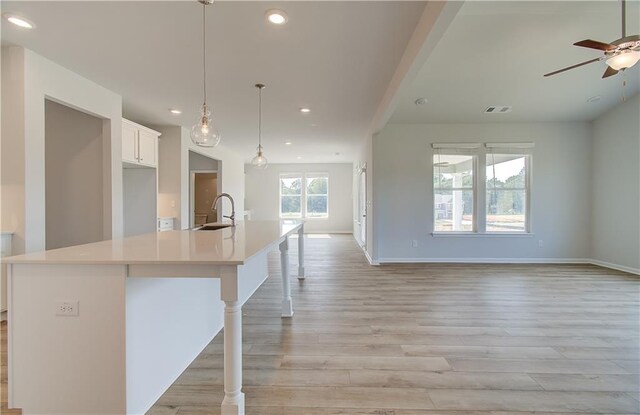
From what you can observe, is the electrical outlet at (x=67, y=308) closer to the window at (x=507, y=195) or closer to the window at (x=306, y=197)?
the window at (x=507, y=195)

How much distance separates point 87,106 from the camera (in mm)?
3492

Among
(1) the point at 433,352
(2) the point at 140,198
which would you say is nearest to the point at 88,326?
(1) the point at 433,352

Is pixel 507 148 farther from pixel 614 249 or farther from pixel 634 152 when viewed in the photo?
pixel 614 249

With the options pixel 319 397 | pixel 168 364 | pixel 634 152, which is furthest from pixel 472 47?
pixel 168 364

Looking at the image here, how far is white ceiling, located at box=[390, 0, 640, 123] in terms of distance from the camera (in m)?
2.93

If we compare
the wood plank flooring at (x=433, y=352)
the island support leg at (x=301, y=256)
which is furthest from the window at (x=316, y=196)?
the wood plank flooring at (x=433, y=352)

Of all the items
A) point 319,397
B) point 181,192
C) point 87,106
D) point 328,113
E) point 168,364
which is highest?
point 328,113

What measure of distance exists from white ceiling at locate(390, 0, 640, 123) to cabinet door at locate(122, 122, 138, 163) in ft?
13.2

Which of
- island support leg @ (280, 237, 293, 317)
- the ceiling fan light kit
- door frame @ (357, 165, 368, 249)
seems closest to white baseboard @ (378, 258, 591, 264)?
door frame @ (357, 165, 368, 249)

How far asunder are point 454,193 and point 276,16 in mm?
Result: 4624

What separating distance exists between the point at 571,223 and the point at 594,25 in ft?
12.3

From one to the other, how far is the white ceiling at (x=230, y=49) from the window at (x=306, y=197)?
614cm

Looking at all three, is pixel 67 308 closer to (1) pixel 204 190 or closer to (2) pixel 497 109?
(2) pixel 497 109

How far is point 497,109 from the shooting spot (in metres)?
5.01
